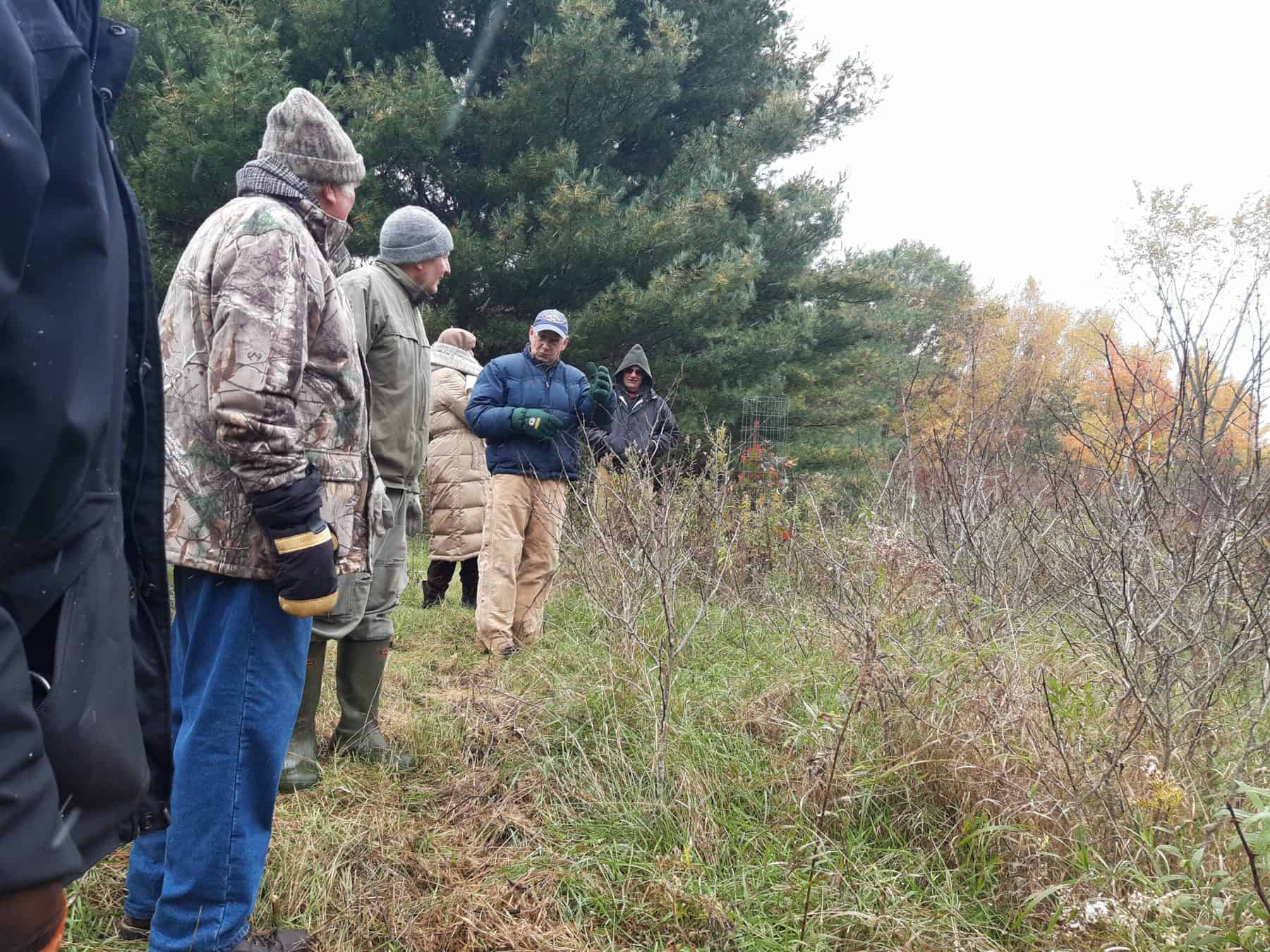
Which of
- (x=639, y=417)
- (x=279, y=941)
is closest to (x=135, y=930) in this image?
(x=279, y=941)

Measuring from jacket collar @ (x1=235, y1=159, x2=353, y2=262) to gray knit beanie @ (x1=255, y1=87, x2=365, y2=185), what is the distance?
28 millimetres

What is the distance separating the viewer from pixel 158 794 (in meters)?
1.18

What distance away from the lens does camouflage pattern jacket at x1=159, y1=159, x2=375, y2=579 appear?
1.60m

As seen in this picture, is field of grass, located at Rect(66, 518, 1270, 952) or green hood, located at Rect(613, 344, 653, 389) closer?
field of grass, located at Rect(66, 518, 1270, 952)

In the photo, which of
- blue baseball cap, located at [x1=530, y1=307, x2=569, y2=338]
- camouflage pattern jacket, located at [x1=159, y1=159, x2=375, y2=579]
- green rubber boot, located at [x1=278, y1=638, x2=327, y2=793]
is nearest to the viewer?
camouflage pattern jacket, located at [x1=159, y1=159, x2=375, y2=579]

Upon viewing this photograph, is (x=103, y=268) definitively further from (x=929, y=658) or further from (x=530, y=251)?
(x=530, y=251)

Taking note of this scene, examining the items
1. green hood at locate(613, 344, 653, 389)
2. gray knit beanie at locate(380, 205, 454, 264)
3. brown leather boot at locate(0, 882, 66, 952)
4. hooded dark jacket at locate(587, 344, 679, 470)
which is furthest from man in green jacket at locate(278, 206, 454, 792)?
green hood at locate(613, 344, 653, 389)

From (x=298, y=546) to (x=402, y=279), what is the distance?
5.36 feet

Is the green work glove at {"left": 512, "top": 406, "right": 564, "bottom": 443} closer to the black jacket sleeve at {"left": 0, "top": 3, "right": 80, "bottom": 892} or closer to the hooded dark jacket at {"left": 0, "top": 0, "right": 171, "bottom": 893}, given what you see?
the hooded dark jacket at {"left": 0, "top": 0, "right": 171, "bottom": 893}

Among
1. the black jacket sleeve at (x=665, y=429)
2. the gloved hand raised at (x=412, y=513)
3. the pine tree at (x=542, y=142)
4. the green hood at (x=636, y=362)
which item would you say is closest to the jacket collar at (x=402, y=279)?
the gloved hand raised at (x=412, y=513)

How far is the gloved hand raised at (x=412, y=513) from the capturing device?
3021 millimetres

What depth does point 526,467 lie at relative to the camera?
14.8 feet

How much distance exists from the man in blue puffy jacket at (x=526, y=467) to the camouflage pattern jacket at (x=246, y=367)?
263cm

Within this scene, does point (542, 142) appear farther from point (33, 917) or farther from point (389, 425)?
point (33, 917)
